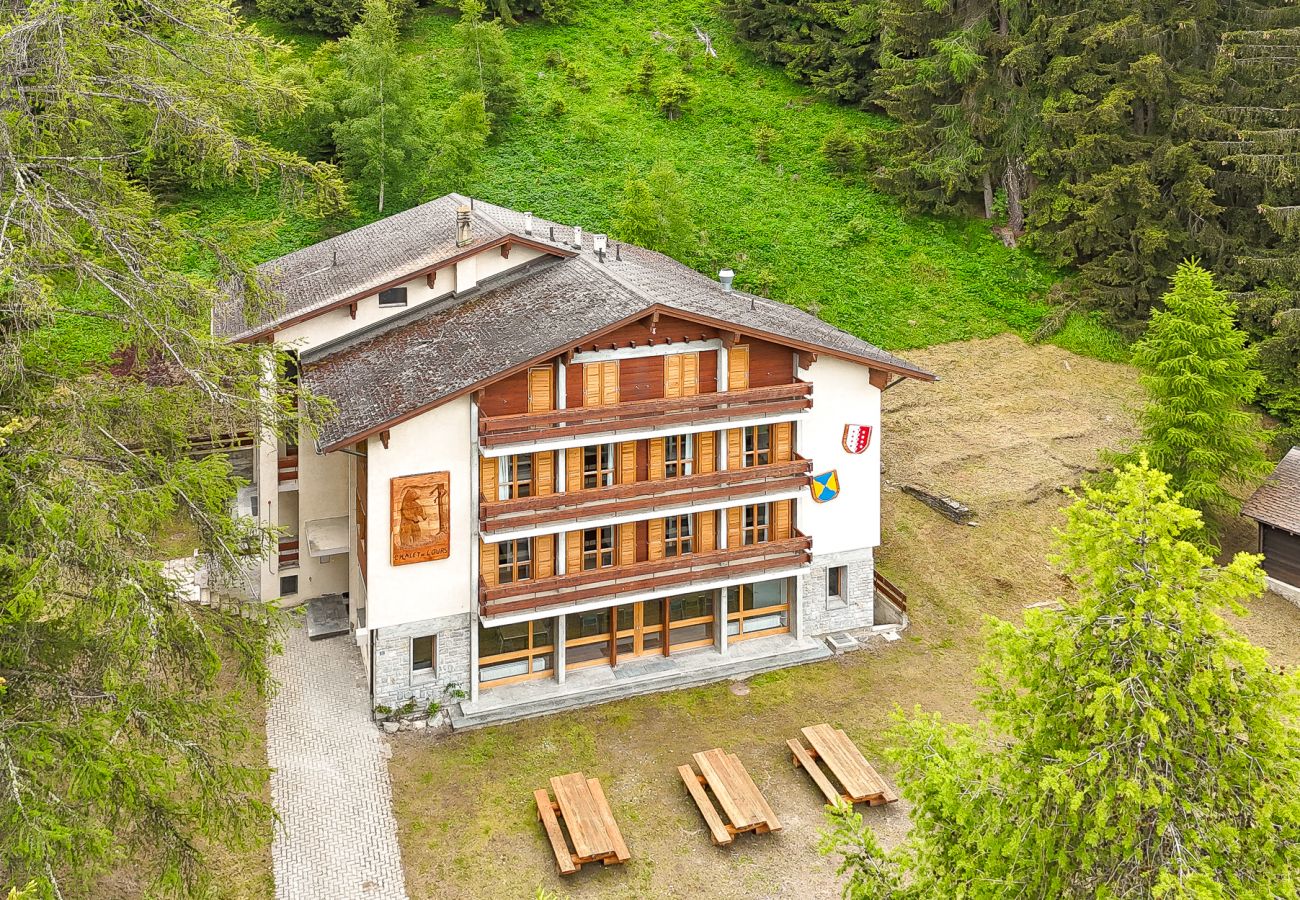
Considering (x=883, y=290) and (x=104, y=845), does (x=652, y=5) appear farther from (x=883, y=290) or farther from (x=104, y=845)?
(x=104, y=845)

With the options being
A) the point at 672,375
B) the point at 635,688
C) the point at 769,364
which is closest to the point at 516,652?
the point at 635,688

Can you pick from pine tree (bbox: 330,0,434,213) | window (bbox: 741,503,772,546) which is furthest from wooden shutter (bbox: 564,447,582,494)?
pine tree (bbox: 330,0,434,213)

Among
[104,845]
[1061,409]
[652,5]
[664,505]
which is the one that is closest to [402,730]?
[664,505]

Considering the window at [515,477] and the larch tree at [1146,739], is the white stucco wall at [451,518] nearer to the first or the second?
the window at [515,477]

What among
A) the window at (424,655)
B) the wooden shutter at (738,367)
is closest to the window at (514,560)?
the window at (424,655)


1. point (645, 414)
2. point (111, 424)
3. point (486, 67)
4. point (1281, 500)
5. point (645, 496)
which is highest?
point (486, 67)

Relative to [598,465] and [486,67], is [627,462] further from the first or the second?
[486,67]

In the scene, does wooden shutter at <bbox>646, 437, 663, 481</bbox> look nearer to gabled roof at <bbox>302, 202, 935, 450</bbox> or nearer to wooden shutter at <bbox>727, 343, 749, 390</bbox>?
wooden shutter at <bbox>727, 343, 749, 390</bbox>
